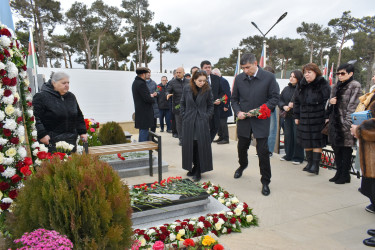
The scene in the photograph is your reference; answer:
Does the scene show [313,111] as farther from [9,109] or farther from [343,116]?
[9,109]

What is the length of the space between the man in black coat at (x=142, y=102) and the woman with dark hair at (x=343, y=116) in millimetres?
3245

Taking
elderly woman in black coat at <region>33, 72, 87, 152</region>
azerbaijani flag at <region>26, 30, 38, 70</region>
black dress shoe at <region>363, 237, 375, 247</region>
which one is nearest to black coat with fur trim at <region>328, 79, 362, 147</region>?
black dress shoe at <region>363, 237, 375, 247</region>

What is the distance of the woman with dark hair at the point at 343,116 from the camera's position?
4059 mm

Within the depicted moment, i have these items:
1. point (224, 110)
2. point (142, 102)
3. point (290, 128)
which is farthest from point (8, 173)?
point (224, 110)

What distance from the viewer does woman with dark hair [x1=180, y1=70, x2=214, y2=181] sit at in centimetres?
430

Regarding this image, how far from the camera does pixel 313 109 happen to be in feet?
15.2

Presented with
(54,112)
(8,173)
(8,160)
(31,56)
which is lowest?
(8,173)

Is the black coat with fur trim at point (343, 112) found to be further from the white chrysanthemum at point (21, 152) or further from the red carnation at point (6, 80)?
the red carnation at point (6, 80)

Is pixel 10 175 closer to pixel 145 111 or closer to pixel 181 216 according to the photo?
pixel 181 216

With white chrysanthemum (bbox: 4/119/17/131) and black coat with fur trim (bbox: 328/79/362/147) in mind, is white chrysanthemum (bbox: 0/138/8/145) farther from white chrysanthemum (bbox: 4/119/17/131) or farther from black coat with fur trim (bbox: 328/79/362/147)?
black coat with fur trim (bbox: 328/79/362/147)

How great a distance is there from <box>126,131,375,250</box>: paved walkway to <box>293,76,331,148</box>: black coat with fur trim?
25.0 inches

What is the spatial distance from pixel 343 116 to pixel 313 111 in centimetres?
53

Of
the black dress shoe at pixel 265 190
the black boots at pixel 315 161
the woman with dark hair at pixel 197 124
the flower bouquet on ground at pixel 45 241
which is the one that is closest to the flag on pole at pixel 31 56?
the woman with dark hair at pixel 197 124

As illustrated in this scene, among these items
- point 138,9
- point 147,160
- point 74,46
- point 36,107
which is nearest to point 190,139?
point 147,160
